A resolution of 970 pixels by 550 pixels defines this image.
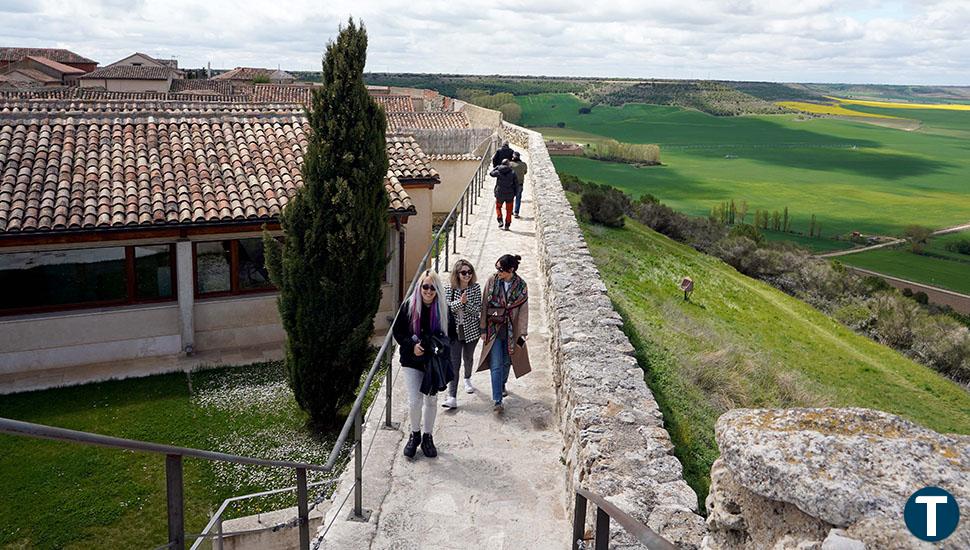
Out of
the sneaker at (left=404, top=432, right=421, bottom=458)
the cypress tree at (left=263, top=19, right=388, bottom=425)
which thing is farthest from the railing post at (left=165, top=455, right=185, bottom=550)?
the cypress tree at (left=263, top=19, right=388, bottom=425)

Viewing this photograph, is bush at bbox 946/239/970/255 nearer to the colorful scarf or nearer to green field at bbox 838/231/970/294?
green field at bbox 838/231/970/294

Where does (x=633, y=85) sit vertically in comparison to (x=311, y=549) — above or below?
above

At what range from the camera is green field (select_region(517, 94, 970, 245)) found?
7031cm

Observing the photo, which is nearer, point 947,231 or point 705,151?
point 947,231

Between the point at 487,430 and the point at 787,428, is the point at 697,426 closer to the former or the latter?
the point at 487,430

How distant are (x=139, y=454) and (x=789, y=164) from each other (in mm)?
106661

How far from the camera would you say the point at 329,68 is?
10922 millimetres

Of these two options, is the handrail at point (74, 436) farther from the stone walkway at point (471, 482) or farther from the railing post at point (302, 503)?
the stone walkway at point (471, 482)

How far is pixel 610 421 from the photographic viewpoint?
5613 millimetres

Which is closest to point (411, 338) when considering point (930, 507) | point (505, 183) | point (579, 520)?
point (579, 520)

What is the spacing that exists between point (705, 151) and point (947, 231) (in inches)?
1906

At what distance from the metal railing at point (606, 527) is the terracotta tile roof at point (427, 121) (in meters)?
32.2

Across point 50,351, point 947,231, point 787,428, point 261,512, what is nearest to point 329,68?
point 261,512

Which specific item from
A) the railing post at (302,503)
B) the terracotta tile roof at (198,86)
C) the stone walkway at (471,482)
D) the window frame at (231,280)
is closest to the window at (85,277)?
the window frame at (231,280)
